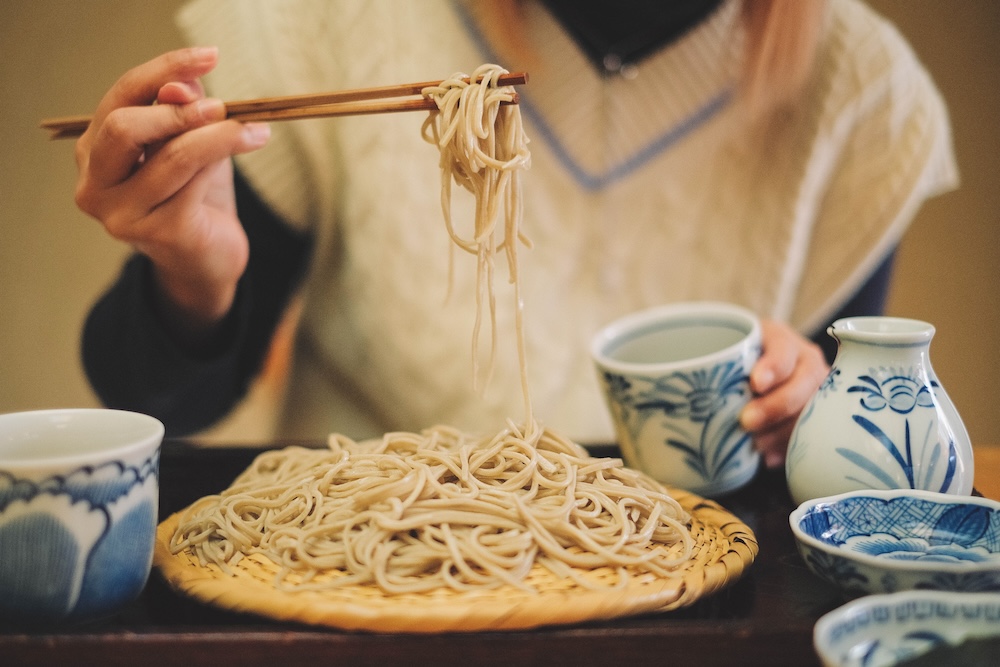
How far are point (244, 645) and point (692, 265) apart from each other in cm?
138

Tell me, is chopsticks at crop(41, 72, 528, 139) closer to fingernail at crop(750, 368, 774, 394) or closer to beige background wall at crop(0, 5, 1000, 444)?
fingernail at crop(750, 368, 774, 394)

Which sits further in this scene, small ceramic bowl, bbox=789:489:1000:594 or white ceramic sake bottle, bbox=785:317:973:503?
white ceramic sake bottle, bbox=785:317:973:503

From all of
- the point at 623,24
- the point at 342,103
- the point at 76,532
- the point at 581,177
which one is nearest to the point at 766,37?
the point at 623,24

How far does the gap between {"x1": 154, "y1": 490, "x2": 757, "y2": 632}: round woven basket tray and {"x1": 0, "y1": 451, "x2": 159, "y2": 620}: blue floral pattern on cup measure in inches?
3.0

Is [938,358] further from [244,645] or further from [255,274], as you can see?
[244,645]

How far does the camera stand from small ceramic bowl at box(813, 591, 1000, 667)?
56cm

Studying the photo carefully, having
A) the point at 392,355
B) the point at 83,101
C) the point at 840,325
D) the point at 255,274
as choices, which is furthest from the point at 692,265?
the point at 83,101

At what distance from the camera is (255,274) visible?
1785 mm

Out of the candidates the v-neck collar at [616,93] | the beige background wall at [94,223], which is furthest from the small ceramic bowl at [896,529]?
the beige background wall at [94,223]

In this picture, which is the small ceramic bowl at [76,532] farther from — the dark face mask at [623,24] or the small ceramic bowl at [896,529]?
the dark face mask at [623,24]

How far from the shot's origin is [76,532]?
2.23ft

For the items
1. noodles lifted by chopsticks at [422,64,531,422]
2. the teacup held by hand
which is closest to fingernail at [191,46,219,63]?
noodles lifted by chopsticks at [422,64,531,422]

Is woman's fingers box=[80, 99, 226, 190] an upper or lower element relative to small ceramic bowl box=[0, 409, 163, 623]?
upper

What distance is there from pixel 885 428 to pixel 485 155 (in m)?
0.55
